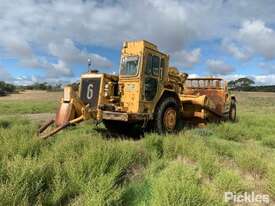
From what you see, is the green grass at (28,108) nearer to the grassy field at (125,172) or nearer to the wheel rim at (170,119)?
the wheel rim at (170,119)

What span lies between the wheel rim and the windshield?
1.83 m

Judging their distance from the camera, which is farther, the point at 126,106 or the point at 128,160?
the point at 126,106

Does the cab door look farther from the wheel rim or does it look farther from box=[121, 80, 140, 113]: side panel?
the wheel rim

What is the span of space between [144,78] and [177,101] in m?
2.07

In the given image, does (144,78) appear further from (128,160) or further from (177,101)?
(128,160)

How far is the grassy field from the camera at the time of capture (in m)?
5.06

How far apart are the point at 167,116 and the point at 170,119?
0.66ft

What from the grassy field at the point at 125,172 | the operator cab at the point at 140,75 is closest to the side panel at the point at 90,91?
the operator cab at the point at 140,75

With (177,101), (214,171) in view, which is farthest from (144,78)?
(214,171)

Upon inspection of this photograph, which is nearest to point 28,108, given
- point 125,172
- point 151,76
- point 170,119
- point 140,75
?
point 170,119

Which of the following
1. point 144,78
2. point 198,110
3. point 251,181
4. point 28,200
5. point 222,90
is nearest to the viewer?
point 28,200

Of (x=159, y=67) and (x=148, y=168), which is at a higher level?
(x=159, y=67)

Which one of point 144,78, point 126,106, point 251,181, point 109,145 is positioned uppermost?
point 144,78

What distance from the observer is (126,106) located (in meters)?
11.0
